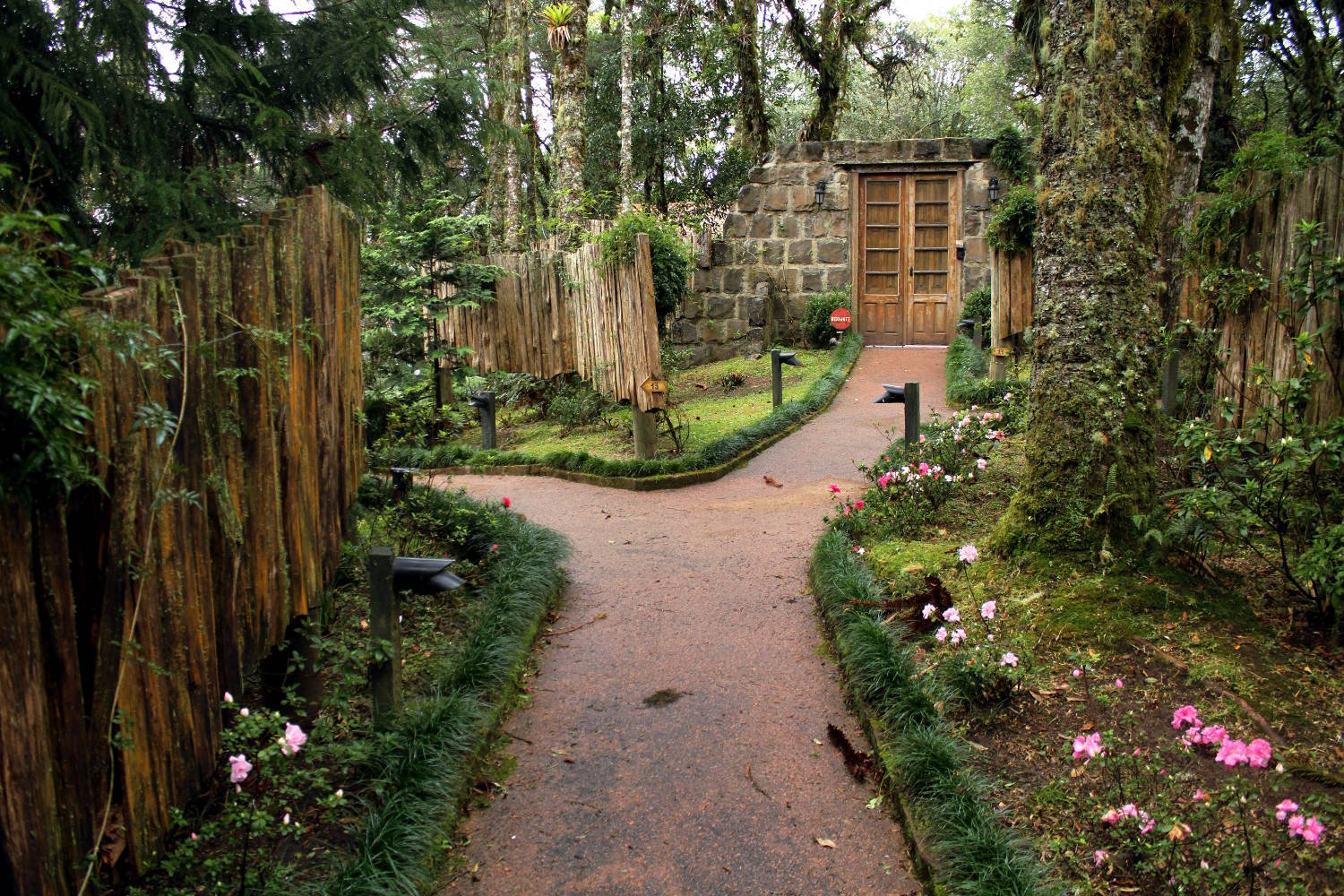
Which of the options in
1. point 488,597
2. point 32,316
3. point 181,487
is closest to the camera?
point 32,316

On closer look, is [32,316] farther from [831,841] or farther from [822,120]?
[822,120]

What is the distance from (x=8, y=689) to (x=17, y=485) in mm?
459

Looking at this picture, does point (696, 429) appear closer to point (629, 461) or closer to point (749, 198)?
point (629, 461)

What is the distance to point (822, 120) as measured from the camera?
1847 centimetres

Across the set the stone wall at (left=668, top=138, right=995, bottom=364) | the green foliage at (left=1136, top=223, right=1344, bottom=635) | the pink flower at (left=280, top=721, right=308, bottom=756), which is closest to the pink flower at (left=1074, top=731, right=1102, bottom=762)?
the green foliage at (left=1136, top=223, right=1344, bottom=635)

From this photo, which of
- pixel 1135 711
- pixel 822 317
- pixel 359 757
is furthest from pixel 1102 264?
pixel 822 317


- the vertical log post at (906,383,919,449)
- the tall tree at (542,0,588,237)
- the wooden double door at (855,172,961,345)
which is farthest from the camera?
the wooden double door at (855,172,961,345)

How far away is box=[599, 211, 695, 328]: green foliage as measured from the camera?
361 inches

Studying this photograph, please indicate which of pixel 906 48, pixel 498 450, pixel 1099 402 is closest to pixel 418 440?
pixel 498 450

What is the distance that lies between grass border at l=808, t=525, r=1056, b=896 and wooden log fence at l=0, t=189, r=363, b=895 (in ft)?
7.47

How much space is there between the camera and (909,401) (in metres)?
7.71

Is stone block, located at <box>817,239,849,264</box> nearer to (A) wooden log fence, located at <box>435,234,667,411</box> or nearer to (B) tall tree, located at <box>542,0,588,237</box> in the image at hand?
(B) tall tree, located at <box>542,0,588,237</box>

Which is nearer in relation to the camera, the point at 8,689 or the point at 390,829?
the point at 8,689

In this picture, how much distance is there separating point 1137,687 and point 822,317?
1328cm
